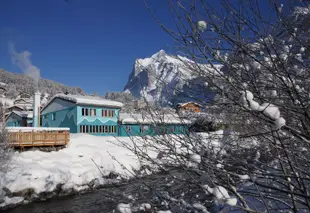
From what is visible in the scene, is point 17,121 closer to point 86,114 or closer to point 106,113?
point 86,114

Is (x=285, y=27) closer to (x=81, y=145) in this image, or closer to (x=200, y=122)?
(x=200, y=122)

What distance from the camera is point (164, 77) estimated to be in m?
2.96

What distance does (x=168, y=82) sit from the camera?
115 inches

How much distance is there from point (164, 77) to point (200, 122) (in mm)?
1090

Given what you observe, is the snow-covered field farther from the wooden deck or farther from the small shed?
the small shed

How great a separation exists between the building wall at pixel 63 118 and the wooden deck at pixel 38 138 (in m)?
7.13

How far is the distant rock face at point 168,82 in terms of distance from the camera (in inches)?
110

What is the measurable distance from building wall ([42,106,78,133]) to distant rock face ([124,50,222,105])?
25.9 meters

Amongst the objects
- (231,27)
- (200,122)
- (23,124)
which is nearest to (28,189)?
(200,122)

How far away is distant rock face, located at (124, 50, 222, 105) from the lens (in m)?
2.81

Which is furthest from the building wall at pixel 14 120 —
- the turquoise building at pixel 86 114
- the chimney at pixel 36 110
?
the turquoise building at pixel 86 114

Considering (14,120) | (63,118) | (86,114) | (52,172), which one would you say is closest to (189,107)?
(52,172)

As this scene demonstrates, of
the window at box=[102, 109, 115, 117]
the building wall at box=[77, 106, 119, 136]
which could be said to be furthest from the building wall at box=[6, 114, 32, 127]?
the window at box=[102, 109, 115, 117]

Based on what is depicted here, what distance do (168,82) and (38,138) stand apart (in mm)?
18557
